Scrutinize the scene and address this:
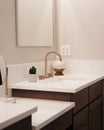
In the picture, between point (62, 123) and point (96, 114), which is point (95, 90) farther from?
point (62, 123)

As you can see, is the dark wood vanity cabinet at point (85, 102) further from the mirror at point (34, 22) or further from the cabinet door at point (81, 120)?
the mirror at point (34, 22)

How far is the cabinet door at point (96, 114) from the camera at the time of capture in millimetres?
2275

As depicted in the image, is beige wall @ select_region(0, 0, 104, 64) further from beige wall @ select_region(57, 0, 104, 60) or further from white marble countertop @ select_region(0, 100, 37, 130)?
white marble countertop @ select_region(0, 100, 37, 130)

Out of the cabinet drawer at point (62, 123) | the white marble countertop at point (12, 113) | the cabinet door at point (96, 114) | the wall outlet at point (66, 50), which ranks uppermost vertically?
the wall outlet at point (66, 50)

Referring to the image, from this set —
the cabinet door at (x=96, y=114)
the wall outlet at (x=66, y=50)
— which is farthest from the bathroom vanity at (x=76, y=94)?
the wall outlet at (x=66, y=50)

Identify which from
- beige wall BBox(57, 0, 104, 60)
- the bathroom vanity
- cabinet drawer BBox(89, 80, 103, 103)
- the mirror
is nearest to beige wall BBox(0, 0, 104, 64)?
beige wall BBox(57, 0, 104, 60)

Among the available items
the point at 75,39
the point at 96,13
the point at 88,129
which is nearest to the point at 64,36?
the point at 75,39

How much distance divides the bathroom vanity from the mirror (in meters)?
0.43

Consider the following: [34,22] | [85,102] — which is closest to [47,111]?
[85,102]

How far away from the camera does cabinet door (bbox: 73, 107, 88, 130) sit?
188 centimetres

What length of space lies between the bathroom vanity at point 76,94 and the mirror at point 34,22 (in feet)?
1.42

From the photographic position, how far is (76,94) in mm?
1921

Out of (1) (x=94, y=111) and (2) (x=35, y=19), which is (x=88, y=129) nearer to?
(1) (x=94, y=111)

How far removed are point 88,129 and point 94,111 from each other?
0.23m
